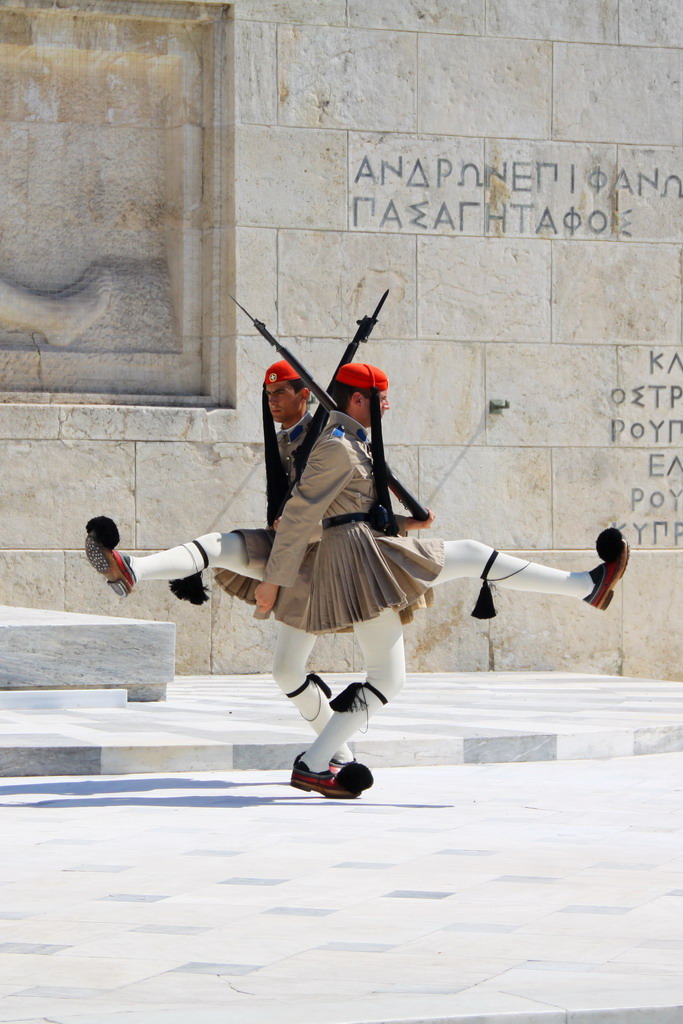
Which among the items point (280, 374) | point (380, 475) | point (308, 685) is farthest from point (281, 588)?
point (280, 374)

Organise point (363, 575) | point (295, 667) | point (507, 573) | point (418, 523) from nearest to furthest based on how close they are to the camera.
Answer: point (363, 575) → point (295, 667) → point (507, 573) → point (418, 523)

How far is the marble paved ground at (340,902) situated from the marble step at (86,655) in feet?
6.56

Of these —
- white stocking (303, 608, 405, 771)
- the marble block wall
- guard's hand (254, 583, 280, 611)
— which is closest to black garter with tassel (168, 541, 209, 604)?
guard's hand (254, 583, 280, 611)

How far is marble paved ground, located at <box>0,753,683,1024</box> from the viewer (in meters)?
3.46

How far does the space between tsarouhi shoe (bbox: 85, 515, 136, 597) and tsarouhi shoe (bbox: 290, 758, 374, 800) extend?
3.28ft

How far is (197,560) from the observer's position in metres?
6.55

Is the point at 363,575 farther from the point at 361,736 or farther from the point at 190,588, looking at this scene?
the point at 361,736

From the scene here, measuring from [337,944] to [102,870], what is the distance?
1.24 meters

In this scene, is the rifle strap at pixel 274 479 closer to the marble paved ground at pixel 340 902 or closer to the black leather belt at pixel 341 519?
the black leather belt at pixel 341 519

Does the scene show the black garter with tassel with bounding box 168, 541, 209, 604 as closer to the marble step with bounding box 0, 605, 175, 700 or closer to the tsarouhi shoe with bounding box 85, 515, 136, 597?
the tsarouhi shoe with bounding box 85, 515, 136, 597

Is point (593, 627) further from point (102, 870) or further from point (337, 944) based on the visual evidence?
point (337, 944)

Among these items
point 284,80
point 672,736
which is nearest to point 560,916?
point 672,736

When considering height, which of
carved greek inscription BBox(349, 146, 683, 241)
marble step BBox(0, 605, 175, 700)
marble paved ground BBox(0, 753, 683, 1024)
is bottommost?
marble paved ground BBox(0, 753, 683, 1024)

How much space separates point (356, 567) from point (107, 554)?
0.94m
